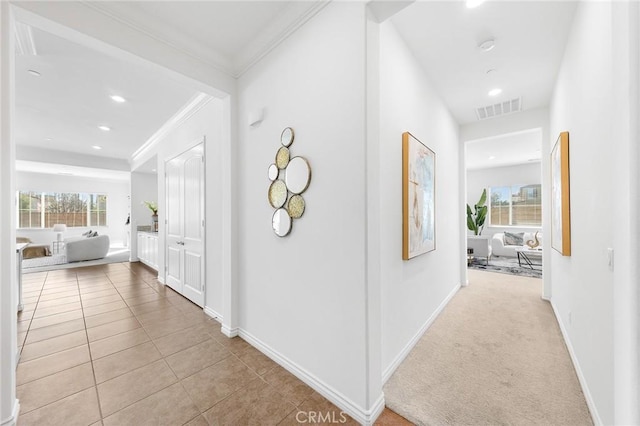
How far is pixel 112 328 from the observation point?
2.67m

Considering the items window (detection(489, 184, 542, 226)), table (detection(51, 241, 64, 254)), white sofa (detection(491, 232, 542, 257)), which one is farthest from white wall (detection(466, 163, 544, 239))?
table (detection(51, 241, 64, 254))

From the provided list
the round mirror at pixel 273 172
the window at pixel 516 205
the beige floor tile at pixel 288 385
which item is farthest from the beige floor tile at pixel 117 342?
the window at pixel 516 205

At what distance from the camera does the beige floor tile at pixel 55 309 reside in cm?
303

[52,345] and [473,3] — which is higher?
[473,3]

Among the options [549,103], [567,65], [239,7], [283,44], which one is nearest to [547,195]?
[549,103]

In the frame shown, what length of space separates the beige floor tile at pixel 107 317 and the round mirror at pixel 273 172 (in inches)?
104

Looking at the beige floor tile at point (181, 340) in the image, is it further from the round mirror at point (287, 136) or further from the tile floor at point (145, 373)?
the round mirror at point (287, 136)

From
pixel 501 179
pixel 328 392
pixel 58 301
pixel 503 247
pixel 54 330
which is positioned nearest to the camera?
pixel 328 392

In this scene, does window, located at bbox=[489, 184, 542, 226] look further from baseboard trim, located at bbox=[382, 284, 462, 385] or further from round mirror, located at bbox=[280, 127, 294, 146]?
round mirror, located at bbox=[280, 127, 294, 146]

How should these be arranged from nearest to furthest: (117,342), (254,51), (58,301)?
(254,51) < (117,342) < (58,301)

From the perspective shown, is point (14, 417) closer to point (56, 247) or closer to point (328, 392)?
point (328, 392)

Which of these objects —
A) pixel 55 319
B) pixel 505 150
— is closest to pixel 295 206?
pixel 55 319

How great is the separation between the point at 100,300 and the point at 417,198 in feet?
14.8

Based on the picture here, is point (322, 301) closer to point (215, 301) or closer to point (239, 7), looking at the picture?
point (215, 301)
